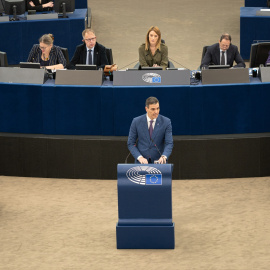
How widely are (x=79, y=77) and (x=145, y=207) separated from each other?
2.74 m

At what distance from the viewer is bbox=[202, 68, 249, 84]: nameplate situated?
34.1 feet

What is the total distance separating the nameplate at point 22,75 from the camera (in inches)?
416

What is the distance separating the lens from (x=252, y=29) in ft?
52.0

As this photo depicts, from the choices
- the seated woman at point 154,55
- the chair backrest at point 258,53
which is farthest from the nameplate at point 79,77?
the chair backrest at point 258,53

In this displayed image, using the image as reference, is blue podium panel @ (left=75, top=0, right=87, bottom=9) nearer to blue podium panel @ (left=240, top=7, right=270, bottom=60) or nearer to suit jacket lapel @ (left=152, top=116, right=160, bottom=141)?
blue podium panel @ (left=240, top=7, right=270, bottom=60)

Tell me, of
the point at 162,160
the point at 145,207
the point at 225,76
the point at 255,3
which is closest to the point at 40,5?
the point at 255,3

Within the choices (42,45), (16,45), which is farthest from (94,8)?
(42,45)

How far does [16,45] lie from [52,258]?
8.23 metres

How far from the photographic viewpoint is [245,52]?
52.6ft

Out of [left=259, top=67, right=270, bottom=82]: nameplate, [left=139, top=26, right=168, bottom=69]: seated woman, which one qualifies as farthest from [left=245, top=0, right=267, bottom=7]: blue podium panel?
[left=259, top=67, right=270, bottom=82]: nameplate

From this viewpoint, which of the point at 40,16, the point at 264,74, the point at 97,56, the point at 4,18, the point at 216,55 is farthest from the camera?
the point at 40,16

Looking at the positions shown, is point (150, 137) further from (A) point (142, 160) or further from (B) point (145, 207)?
(B) point (145, 207)

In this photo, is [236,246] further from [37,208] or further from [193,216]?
[37,208]

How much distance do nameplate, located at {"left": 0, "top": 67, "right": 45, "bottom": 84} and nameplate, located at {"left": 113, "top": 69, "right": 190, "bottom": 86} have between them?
1028 millimetres
